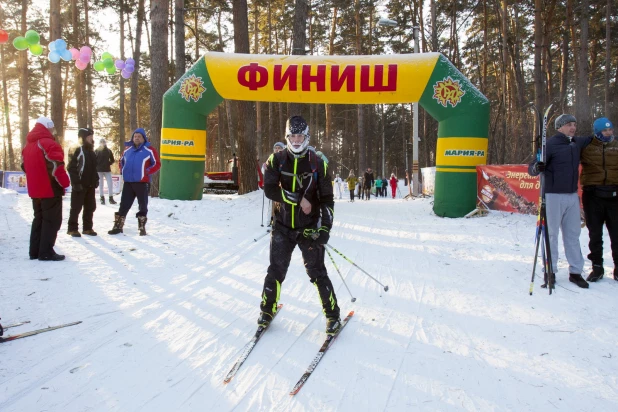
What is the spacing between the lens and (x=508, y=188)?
10281 millimetres

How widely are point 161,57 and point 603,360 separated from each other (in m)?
13.3

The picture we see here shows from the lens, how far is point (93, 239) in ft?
23.4

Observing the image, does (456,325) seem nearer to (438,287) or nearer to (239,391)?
(438,287)

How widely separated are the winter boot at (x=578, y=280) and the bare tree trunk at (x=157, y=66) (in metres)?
11.4

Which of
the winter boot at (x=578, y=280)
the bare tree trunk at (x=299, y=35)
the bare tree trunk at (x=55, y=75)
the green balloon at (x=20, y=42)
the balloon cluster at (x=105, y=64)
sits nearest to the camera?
the winter boot at (x=578, y=280)

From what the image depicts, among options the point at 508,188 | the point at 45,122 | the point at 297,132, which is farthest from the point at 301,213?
the point at 508,188

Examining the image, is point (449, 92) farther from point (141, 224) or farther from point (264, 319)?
point (264, 319)

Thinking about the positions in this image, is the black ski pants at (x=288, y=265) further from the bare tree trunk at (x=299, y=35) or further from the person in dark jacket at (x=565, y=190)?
the bare tree trunk at (x=299, y=35)

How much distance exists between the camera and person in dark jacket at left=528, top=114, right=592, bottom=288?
4.93m

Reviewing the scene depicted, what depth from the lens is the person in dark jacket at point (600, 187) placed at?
4.96 m

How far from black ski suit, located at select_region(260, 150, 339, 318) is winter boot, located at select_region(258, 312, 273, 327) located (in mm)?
119

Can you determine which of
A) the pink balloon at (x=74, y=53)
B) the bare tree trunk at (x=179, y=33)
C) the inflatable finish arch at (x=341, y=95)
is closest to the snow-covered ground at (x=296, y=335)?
the inflatable finish arch at (x=341, y=95)

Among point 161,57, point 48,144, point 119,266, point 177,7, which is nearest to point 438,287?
point 119,266

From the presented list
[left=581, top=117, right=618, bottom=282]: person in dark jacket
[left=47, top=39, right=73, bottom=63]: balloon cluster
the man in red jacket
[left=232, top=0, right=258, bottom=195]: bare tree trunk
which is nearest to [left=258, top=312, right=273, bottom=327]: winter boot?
the man in red jacket
